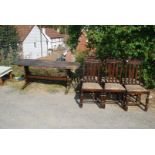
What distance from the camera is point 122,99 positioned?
7.42 meters

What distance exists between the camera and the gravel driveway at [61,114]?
5.88 meters

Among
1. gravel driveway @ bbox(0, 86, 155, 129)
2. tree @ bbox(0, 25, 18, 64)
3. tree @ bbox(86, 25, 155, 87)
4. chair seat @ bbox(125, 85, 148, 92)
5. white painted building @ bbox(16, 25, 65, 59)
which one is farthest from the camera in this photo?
white painted building @ bbox(16, 25, 65, 59)

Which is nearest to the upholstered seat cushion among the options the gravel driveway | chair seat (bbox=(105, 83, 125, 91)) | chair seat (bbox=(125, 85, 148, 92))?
chair seat (bbox=(105, 83, 125, 91))

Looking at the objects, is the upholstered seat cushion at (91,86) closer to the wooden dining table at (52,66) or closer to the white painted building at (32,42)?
the wooden dining table at (52,66)

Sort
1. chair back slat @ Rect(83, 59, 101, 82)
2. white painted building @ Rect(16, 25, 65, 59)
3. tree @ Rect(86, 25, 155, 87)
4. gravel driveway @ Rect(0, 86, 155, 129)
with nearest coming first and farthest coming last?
gravel driveway @ Rect(0, 86, 155, 129) < chair back slat @ Rect(83, 59, 101, 82) < tree @ Rect(86, 25, 155, 87) < white painted building @ Rect(16, 25, 65, 59)

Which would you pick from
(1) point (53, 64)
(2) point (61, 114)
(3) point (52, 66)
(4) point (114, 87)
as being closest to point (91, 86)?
(4) point (114, 87)

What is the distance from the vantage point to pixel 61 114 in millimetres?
6422

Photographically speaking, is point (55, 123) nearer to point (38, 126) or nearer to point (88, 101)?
point (38, 126)

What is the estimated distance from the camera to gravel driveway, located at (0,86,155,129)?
588cm

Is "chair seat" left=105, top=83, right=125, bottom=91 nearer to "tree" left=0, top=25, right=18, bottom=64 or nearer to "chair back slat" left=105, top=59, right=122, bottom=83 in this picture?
"chair back slat" left=105, top=59, right=122, bottom=83

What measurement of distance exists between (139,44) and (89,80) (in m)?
2.29

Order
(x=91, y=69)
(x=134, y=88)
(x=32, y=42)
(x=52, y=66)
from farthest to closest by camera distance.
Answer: (x=32, y=42)
(x=52, y=66)
(x=91, y=69)
(x=134, y=88)

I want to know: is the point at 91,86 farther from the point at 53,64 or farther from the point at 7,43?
the point at 7,43
